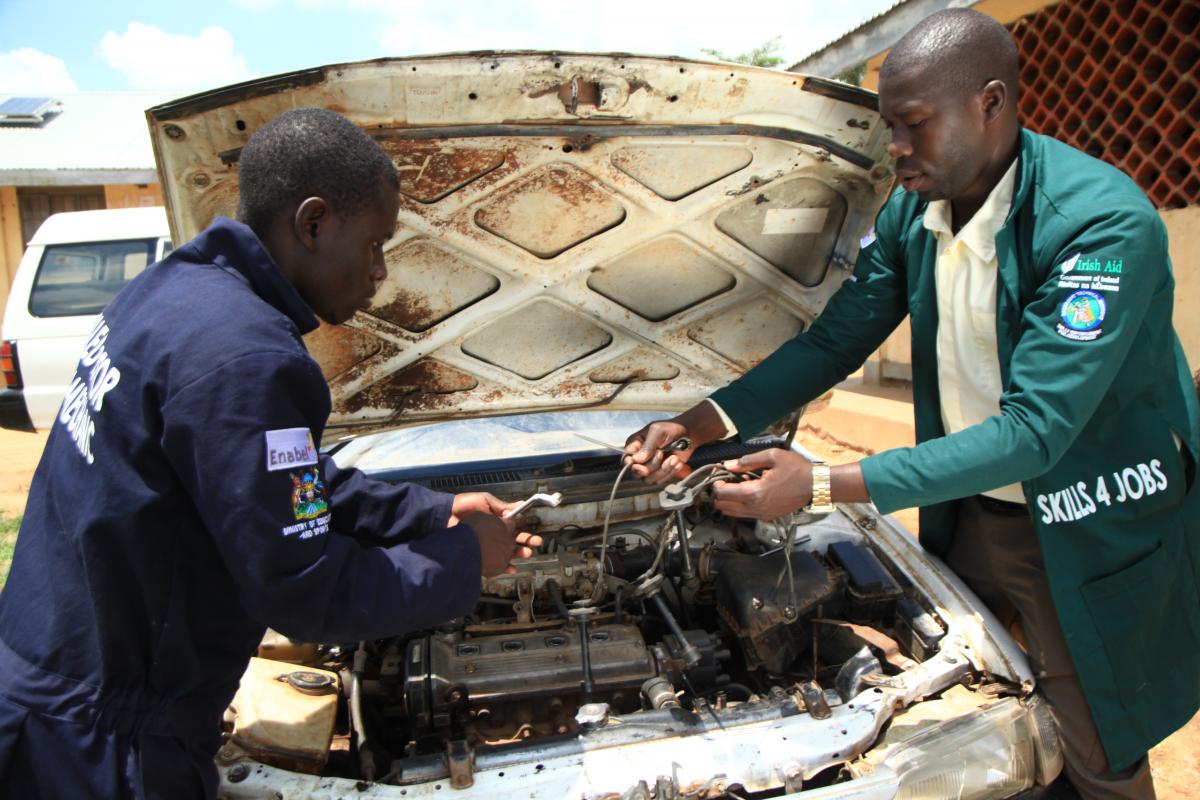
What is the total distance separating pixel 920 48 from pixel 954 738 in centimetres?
167

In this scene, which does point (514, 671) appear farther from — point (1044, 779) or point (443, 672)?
point (1044, 779)

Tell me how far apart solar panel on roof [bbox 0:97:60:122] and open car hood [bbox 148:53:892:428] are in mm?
14534

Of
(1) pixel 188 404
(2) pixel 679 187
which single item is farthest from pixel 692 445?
(1) pixel 188 404

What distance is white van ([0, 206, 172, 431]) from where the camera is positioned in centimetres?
750

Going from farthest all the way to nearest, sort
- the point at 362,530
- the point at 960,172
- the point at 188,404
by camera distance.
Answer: the point at 960,172
the point at 362,530
the point at 188,404

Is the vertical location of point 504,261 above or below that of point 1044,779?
above

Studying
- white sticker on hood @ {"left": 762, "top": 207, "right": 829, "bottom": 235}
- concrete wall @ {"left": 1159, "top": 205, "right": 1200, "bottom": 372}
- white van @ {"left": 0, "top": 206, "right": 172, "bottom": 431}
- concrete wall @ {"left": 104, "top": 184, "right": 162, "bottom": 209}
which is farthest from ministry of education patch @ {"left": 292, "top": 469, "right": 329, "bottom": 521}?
concrete wall @ {"left": 104, "top": 184, "right": 162, "bottom": 209}

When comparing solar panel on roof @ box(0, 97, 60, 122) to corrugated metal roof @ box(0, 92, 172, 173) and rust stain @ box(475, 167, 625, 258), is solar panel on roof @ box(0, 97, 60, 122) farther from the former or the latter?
rust stain @ box(475, 167, 625, 258)

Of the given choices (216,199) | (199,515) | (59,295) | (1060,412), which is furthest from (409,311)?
(59,295)

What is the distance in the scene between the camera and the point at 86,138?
13023mm

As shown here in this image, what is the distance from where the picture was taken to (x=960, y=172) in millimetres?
2100

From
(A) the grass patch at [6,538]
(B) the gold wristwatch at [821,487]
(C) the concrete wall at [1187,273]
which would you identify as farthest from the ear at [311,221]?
(C) the concrete wall at [1187,273]

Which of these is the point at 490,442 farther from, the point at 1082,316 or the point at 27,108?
the point at 27,108

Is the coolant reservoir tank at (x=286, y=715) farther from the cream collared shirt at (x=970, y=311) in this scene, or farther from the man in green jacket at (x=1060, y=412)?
the cream collared shirt at (x=970, y=311)
